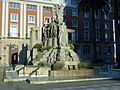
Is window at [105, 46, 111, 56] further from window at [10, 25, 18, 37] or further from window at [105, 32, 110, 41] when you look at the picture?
window at [10, 25, 18, 37]

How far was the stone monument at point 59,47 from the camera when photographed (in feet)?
84.8

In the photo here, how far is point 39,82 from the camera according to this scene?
18.0 m

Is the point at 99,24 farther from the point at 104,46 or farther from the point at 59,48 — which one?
the point at 59,48

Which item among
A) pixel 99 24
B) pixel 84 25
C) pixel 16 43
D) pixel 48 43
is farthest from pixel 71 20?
pixel 48 43

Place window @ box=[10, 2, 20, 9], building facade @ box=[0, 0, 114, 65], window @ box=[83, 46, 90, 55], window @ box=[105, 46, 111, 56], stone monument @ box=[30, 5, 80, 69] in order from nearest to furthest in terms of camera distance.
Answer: stone monument @ box=[30, 5, 80, 69] → building facade @ box=[0, 0, 114, 65] → window @ box=[10, 2, 20, 9] → window @ box=[83, 46, 90, 55] → window @ box=[105, 46, 111, 56]

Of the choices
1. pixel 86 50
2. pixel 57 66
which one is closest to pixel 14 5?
pixel 86 50

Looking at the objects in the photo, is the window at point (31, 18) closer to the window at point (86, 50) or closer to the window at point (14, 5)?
the window at point (14, 5)

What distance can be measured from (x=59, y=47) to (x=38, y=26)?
36656 millimetres

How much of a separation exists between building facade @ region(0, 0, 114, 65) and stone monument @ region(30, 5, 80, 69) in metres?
21.6

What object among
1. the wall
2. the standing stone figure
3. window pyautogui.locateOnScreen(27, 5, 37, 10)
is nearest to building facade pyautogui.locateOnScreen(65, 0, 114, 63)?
window pyautogui.locateOnScreen(27, 5, 37, 10)

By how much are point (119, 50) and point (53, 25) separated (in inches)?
515

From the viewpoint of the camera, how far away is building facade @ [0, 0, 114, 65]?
195 ft

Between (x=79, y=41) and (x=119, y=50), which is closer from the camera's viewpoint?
(x=119, y=50)

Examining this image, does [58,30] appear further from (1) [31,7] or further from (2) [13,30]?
(1) [31,7]
